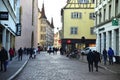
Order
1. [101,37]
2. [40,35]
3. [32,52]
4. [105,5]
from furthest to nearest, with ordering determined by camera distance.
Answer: [40,35], [32,52], [101,37], [105,5]

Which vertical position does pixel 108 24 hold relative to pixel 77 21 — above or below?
below

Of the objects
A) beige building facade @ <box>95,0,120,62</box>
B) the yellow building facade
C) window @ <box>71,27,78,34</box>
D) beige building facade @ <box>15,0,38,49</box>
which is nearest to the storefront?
the yellow building facade

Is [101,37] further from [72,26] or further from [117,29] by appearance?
[72,26]

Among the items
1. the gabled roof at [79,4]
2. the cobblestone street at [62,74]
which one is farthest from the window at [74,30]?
the cobblestone street at [62,74]

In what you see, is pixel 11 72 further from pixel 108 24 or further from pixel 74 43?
pixel 74 43

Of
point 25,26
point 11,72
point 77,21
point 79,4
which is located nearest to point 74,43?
point 77,21

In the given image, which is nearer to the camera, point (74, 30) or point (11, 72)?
point (11, 72)

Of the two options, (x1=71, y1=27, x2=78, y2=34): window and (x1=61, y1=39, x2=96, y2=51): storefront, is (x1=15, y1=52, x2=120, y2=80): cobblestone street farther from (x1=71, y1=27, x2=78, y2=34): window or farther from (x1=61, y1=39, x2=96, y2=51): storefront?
(x1=61, y1=39, x2=96, y2=51): storefront

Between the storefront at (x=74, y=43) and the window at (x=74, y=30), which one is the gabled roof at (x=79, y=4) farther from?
the storefront at (x=74, y=43)

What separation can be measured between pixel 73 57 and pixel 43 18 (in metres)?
127

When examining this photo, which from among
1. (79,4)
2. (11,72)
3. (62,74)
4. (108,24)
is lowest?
(62,74)

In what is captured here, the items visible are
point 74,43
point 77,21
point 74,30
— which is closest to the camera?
point 74,30

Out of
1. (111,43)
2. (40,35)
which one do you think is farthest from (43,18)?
(111,43)

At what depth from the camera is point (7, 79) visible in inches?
747
